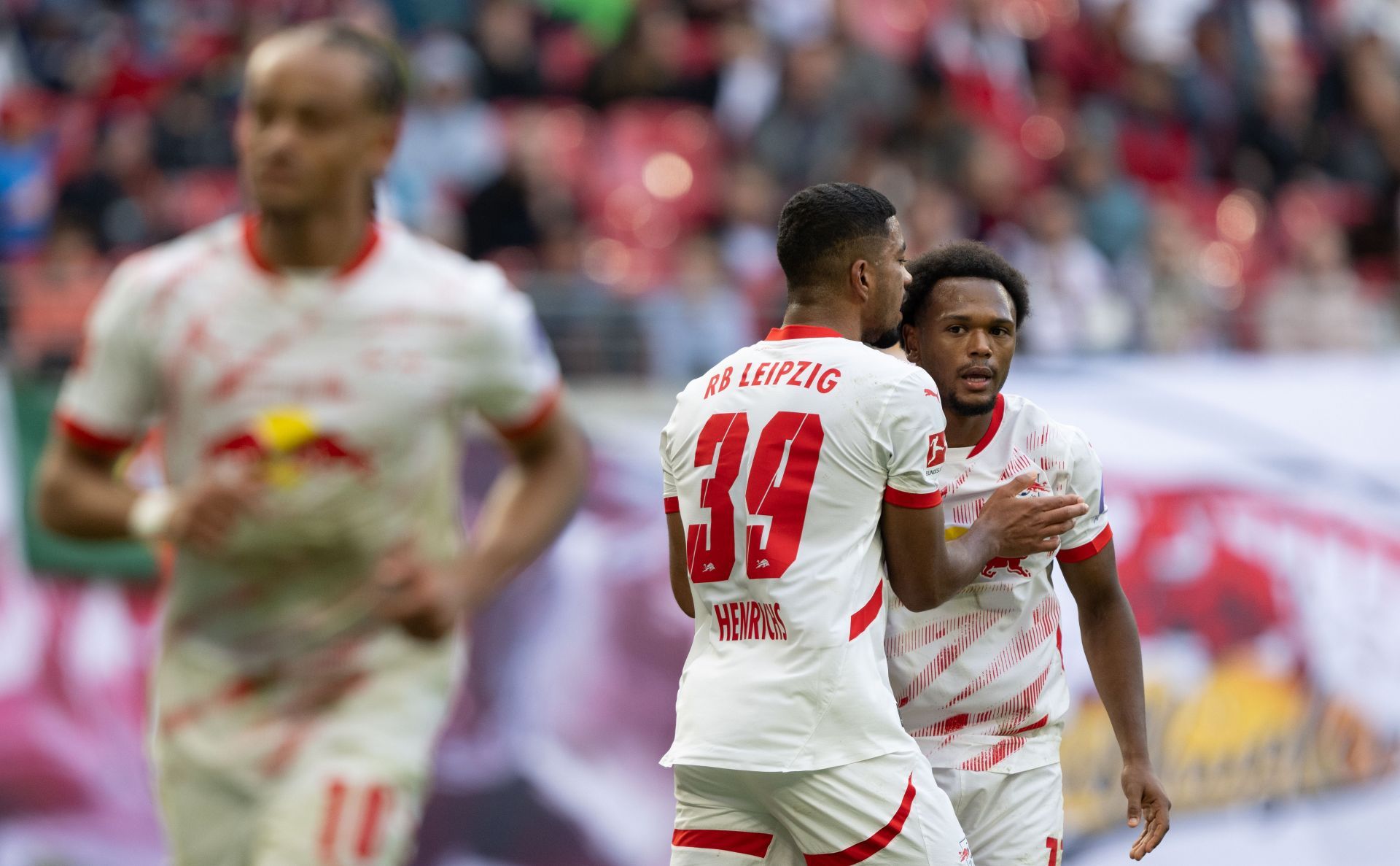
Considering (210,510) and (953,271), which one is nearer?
(210,510)

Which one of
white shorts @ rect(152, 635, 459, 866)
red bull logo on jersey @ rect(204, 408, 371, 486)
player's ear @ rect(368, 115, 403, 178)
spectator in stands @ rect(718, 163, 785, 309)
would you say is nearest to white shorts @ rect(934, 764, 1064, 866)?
white shorts @ rect(152, 635, 459, 866)

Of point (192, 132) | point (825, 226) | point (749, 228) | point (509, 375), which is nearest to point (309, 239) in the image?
point (509, 375)

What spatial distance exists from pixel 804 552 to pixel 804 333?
60 cm

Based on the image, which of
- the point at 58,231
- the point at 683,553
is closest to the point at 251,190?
the point at 683,553

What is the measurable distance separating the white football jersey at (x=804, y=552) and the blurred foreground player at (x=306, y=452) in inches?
26.8

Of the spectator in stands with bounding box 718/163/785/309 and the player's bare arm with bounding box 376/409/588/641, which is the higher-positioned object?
the spectator in stands with bounding box 718/163/785/309

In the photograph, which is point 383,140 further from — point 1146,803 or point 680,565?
point 1146,803

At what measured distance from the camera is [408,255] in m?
4.11

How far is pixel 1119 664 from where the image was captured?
5.32 meters

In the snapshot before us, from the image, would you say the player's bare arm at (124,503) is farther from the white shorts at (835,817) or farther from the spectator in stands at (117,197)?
the spectator in stands at (117,197)

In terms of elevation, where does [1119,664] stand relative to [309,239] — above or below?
below

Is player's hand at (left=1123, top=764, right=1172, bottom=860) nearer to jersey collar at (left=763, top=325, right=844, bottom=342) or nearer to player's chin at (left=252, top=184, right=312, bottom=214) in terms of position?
jersey collar at (left=763, top=325, right=844, bottom=342)

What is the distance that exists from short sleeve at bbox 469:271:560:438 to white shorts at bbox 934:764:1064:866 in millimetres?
1746

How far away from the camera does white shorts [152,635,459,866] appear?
3881 millimetres
